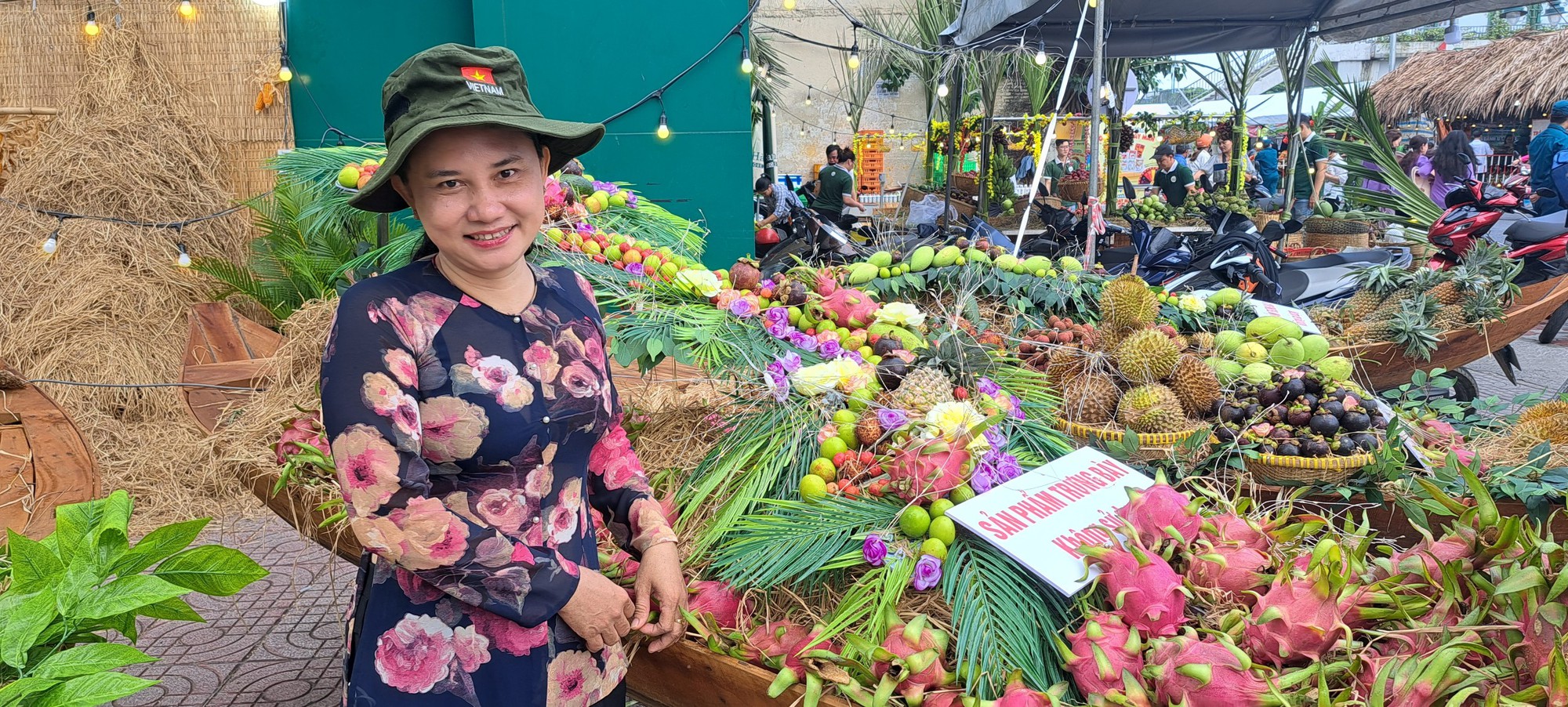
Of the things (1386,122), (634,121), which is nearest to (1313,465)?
(634,121)

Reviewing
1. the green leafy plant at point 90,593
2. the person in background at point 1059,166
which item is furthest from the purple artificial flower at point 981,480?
the person in background at point 1059,166

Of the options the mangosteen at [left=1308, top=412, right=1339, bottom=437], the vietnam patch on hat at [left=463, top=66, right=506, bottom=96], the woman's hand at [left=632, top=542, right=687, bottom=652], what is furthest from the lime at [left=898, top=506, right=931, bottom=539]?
the mangosteen at [left=1308, top=412, right=1339, bottom=437]

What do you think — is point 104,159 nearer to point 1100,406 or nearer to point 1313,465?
point 1100,406

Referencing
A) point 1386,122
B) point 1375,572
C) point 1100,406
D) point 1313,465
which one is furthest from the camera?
point 1386,122

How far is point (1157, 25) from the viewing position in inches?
336

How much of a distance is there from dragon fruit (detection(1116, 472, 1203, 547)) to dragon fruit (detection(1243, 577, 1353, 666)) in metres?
0.22

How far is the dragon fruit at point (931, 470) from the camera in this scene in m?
1.69

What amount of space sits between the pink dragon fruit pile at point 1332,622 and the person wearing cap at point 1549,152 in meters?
7.90

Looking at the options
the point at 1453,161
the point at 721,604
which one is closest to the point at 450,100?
the point at 721,604

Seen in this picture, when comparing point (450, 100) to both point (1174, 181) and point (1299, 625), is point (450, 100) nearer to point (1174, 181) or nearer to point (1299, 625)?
point (1299, 625)

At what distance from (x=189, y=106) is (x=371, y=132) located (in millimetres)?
1063

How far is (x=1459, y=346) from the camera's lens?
3.92 meters

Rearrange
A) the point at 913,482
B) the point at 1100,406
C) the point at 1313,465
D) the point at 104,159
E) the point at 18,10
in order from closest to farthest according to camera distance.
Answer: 1. the point at 913,482
2. the point at 1313,465
3. the point at 1100,406
4. the point at 104,159
5. the point at 18,10

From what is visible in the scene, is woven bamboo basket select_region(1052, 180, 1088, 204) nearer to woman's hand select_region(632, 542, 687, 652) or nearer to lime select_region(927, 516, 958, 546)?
lime select_region(927, 516, 958, 546)
